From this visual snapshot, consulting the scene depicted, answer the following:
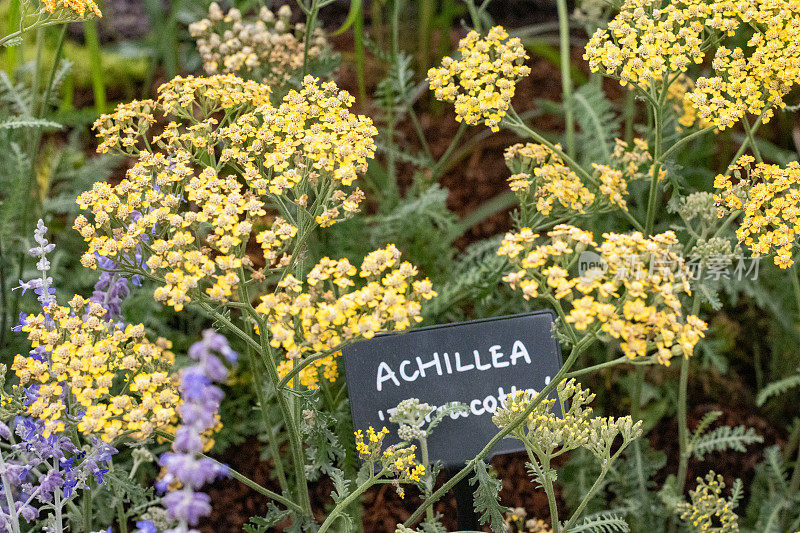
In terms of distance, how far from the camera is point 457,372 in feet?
5.96

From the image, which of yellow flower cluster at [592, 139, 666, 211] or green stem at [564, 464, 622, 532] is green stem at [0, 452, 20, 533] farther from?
yellow flower cluster at [592, 139, 666, 211]

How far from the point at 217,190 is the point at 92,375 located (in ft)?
1.41

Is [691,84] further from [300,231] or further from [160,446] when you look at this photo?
[160,446]

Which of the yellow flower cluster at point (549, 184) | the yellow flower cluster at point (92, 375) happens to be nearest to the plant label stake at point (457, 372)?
the yellow flower cluster at point (549, 184)

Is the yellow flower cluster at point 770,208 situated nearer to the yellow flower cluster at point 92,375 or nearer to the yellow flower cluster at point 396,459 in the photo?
the yellow flower cluster at point 396,459

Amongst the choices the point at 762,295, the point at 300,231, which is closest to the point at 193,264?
the point at 300,231

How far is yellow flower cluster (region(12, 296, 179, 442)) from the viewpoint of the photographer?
1413 millimetres

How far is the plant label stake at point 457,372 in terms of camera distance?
1.78 m

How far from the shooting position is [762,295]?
2510 mm

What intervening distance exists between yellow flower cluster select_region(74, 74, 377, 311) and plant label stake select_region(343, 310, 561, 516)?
370 mm

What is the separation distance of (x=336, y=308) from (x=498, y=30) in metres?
0.92

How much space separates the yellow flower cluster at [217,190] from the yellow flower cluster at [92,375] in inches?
4.8

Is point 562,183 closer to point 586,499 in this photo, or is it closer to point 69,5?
point 586,499

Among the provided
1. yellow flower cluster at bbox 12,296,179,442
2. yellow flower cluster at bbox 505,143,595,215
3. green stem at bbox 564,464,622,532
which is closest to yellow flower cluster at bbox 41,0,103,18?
yellow flower cluster at bbox 12,296,179,442
